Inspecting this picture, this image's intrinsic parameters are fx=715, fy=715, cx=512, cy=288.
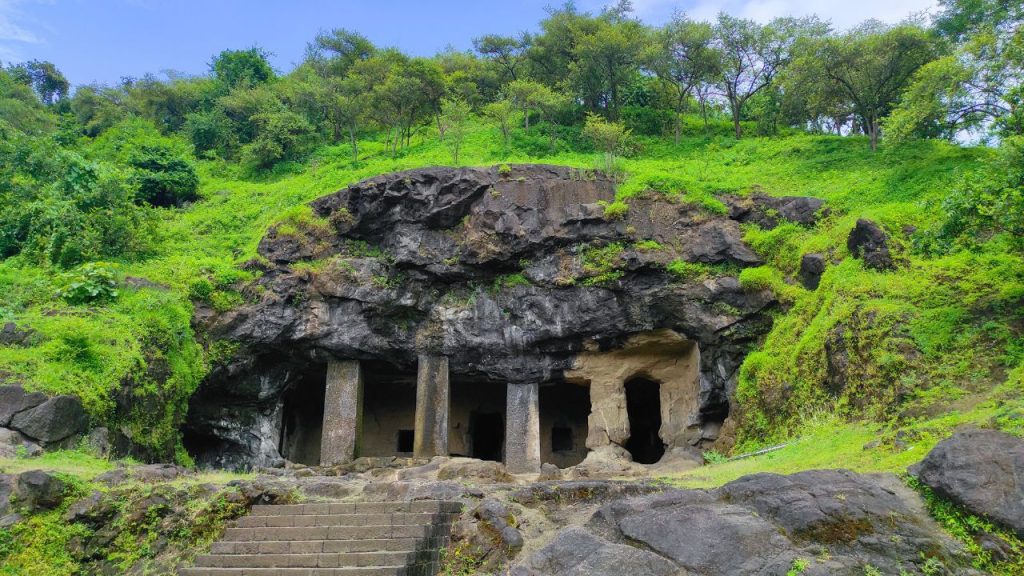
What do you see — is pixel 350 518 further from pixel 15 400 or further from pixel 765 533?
pixel 15 400

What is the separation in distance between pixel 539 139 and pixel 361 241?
12292 mm

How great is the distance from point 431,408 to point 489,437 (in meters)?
5.44

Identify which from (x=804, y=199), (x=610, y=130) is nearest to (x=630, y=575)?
(x=804, y=199)

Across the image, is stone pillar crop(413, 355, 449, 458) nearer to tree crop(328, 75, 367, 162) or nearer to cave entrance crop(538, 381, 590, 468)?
cave entrance crop(538, 381, 590, 468)

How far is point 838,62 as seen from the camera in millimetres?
23547

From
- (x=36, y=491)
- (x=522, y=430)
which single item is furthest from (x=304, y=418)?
(x=36, y=491)

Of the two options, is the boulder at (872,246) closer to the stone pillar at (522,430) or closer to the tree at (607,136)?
the stone pillar at (522,430)

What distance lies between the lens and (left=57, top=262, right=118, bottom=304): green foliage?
1644 centimetres

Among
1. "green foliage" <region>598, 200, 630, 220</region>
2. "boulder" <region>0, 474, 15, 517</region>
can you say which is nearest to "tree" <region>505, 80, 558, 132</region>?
"green foliage" <region>598, 200, 630, 220</region>

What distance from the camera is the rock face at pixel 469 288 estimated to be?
61.0 feet

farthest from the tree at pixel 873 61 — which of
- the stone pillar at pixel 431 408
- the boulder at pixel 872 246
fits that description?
the stone pillar at pixel 431 408

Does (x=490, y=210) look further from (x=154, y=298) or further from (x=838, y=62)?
(x=838, y=62)

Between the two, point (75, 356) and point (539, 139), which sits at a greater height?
point (539, 139)

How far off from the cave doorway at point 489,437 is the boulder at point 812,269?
1122 cm
